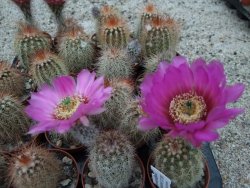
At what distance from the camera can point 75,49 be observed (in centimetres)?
179

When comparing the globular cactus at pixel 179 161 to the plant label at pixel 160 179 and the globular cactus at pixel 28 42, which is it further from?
the globular cactus at pixel 28 42

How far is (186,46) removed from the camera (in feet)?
8.31

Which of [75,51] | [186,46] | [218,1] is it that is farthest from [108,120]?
[218,1]

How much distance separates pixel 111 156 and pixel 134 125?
0.19 metres

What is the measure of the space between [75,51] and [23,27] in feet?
0.96

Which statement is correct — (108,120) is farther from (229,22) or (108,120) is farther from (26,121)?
(229,22)

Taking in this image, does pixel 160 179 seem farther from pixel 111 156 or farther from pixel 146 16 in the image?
pixel 146 16

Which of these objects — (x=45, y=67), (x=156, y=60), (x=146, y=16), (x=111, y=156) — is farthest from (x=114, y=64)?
(x=111, y=156)

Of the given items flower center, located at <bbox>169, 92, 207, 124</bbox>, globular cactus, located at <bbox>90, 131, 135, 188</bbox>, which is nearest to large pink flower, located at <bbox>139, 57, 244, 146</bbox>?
flower center, located at <bbox>169, 92, 207, 124</bbox>

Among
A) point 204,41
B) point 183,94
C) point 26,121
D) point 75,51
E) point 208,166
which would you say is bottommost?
point 204,41

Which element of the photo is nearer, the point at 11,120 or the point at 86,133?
the point at 86,133

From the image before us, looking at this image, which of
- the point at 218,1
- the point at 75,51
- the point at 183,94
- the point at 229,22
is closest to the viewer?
the point at 183,94

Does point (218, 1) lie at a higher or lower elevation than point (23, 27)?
lower

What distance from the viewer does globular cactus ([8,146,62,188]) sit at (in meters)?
1.29
